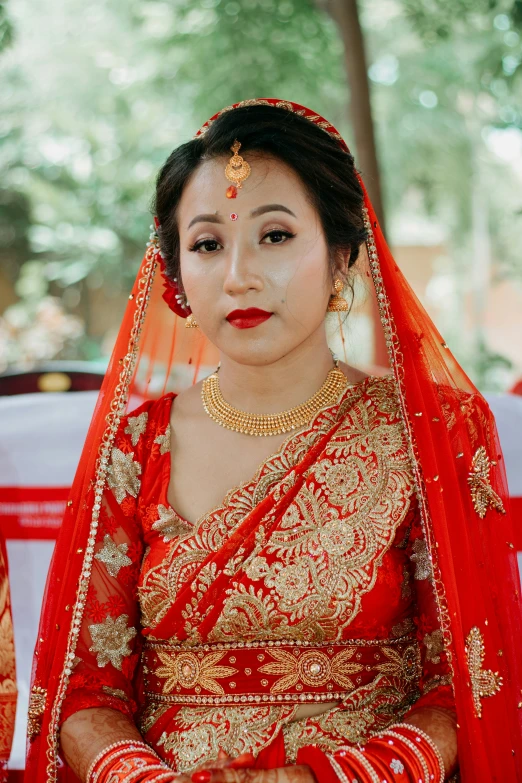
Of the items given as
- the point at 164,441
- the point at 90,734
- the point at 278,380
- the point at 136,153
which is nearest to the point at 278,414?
the point at 278,380

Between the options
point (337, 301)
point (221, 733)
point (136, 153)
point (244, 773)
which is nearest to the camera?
point (244, 773)

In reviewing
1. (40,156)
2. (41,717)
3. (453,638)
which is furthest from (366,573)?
(40,156)

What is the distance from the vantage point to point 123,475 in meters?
1.78

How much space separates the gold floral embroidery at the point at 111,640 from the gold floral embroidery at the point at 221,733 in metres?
0.19

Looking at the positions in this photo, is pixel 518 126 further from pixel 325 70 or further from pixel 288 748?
pixel 288 748

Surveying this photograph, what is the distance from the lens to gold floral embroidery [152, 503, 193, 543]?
169cm

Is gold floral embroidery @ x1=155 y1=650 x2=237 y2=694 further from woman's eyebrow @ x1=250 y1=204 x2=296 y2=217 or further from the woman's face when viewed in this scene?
woman's eyebrow @ x1=250 y1=204 x2=296 y2=217

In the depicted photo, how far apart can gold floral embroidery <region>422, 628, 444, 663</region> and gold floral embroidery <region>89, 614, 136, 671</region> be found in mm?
591

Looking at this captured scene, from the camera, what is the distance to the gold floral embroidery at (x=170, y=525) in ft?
5.55

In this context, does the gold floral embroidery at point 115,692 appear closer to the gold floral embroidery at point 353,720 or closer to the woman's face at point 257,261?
the gold floral embroidery at point 353,720

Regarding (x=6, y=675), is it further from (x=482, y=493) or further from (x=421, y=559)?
(x=482, y=493)

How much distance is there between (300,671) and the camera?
159 centimetres

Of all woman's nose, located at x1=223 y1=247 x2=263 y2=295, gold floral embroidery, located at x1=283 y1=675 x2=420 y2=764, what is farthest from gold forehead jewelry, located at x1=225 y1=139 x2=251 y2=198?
gold floral embroidery, located at x1=283 y1=675 x2=420 y2=764

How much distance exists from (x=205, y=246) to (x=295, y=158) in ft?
0.80
